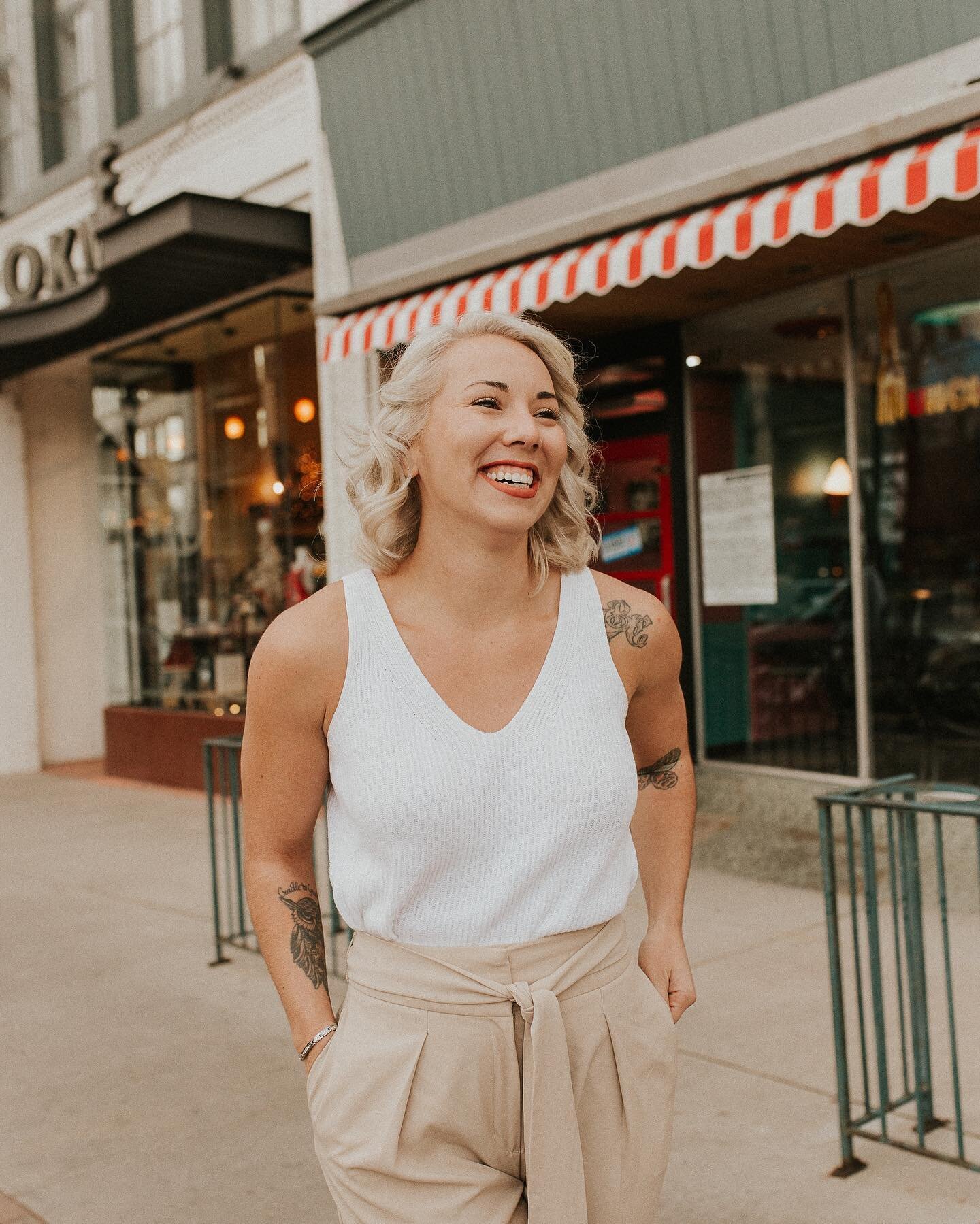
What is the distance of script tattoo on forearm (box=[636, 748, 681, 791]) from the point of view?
2336 millimetres

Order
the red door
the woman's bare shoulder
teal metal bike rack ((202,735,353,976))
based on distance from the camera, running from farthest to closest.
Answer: the red door
teal metal bike rack ((202,735,353,976))
the woman's bare shoulder

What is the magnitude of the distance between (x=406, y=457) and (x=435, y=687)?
1.38 feet

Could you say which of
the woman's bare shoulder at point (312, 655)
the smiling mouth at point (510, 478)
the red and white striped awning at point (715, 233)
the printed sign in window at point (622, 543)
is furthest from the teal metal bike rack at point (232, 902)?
the smiling mouth at point (510, 478)

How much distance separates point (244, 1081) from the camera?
174 inches

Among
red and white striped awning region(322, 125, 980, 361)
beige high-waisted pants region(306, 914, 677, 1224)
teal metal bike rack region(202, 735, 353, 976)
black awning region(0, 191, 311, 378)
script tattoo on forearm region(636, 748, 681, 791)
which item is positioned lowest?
teal metal bike rack region(202, 735, 353, 976)

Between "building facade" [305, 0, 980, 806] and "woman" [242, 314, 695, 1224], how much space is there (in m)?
3.70

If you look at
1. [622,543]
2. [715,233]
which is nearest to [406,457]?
[715,233]

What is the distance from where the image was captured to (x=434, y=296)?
7.43m

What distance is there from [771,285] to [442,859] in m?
6.32

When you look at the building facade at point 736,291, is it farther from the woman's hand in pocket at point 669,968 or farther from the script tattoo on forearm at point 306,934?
the script tattoo on forearm at point 306,934

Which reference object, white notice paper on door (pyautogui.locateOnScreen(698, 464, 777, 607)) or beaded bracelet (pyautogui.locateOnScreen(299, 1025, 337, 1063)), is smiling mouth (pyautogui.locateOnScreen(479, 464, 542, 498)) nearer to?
beaded bracelet (pyautogui.locateOnScreen(299, 1025, 337, 1063))

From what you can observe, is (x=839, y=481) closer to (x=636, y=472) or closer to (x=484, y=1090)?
(x=636, y=472)

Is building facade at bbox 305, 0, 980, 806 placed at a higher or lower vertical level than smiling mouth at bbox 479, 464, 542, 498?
higher

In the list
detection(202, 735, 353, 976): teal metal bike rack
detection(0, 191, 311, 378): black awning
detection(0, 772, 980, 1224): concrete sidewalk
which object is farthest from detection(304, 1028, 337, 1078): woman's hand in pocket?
detection(0, 191, 311, 378): black awning
